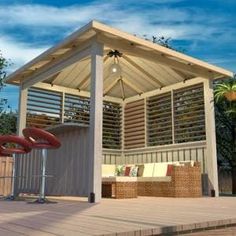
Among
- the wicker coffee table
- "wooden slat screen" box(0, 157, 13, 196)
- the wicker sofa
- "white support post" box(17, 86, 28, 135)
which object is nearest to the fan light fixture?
"white support post" box(17, 86, 28, 135)

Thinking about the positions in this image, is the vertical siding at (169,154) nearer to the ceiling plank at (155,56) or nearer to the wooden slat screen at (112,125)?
the wooden slat screen at (112,125)

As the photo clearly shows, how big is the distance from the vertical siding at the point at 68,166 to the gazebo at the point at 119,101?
1.1 inches

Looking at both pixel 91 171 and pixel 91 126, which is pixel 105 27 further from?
pixel 91 171

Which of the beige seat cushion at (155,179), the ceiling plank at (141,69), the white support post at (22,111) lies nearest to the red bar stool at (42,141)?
the beige seat cushion at (155,179)

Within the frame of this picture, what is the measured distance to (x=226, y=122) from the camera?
473 inches

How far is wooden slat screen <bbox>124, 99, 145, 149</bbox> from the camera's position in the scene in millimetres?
10766

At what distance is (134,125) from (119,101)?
1.02 m

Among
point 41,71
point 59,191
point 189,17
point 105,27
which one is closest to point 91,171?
point 59,191

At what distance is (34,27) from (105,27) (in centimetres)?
1412

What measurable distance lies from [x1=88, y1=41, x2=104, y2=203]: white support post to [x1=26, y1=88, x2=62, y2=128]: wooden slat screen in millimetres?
3694

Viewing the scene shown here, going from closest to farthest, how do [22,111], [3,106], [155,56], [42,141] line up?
1. [42,141]
2. [155,56]
3. [22,111]
4. [3,106]

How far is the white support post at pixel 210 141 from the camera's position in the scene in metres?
8.39

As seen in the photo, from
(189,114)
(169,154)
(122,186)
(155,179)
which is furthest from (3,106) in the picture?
(122,186)

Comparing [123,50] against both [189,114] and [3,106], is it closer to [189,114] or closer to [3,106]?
[189,114]
